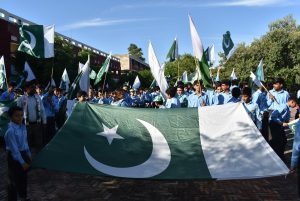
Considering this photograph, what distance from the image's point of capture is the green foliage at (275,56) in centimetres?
4581

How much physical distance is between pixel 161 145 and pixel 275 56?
41997 mm

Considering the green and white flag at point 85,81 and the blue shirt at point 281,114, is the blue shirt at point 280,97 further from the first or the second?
the green and white flag at point 85,81

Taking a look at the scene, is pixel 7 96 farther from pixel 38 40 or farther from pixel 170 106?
pixel 170 106

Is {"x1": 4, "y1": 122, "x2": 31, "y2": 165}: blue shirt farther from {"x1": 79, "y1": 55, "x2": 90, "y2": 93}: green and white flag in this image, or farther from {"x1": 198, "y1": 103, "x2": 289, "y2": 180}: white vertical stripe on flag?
{"x1": 79, "y1": 55, "x2": 90, "y2": 93}: green and white flag

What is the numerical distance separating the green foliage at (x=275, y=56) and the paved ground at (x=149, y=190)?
3860 cm

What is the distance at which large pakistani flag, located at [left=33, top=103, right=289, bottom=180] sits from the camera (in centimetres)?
586

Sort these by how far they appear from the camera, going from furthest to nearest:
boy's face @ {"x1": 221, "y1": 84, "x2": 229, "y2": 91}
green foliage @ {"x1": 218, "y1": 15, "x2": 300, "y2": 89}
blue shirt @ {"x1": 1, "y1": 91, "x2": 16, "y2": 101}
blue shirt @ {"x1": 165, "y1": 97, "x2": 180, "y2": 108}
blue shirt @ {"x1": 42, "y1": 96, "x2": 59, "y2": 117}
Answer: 1. green foliage @ {"x1": 218, "y1": 15, "x2": 300, "y2": 89}
2. blue shirt @ {"x1": 42, "y1": 96, "x2": 59, "y2": 117}
3. blue shirt @ {"x1": 1, "y1": 91, "x2": 16, "y2": 101}
4. boy's face @ {"x1": 221, "y1": 84, "x2": 229, "y2": 91}
5. blue shirt @ {"x1": 165, "y1": 97, "x2": 180, "y2": 108}

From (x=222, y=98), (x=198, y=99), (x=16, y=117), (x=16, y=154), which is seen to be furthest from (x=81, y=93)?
(x=16, y=154)

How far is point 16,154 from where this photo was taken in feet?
18.8

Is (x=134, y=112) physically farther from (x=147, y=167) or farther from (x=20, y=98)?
(x=20, y=98)

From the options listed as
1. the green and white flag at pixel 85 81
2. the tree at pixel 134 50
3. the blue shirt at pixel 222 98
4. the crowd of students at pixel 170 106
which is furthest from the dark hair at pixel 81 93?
the tree at pixel 134 50

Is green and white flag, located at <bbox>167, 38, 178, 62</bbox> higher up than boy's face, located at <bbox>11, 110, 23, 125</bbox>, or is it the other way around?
green and white flag, located at <bbox>167, 38, 178, 62</bbox>

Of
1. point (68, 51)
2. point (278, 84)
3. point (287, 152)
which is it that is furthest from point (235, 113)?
point (68, 51)

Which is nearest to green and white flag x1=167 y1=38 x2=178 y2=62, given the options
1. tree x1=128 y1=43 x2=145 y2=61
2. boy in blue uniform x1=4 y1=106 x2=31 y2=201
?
boy in blue uniform x1=4 y1=106 x2=31 y2=201
